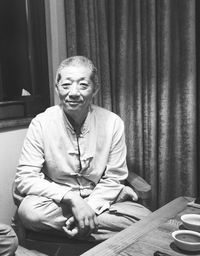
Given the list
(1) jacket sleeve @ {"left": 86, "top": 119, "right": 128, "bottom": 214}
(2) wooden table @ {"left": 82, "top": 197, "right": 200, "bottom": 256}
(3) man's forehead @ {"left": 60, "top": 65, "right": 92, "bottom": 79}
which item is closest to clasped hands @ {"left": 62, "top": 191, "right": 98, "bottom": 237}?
(1) jacket sleeve @ {"left": 86, "top": 119, "right": 128, "bottom": 214}

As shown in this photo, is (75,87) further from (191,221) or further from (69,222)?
(191,221)

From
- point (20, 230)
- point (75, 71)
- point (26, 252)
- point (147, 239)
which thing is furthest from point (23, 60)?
point (147, 239)

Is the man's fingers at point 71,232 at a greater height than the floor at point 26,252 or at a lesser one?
greater

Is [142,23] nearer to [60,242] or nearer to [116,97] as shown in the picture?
[116,97]

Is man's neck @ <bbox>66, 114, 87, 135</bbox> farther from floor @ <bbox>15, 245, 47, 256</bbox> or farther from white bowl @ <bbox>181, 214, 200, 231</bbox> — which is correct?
white bowl @ <bbox>181, 214, 200, 231</bbox>

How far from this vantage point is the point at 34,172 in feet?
6.28

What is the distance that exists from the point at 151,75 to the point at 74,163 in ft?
2.64

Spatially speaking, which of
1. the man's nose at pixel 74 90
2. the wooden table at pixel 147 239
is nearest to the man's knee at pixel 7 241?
the wooden table at pixel 147 239

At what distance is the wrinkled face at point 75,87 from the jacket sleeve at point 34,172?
227 millimetres

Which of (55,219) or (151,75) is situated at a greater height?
(151,75)

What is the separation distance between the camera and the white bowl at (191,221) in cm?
133

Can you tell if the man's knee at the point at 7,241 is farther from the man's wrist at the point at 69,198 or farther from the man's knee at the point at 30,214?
the man's wrist at the point at 69,198

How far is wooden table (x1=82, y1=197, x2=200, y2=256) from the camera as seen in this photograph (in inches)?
47.9

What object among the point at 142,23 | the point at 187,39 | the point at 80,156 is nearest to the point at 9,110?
the point at 80,156
